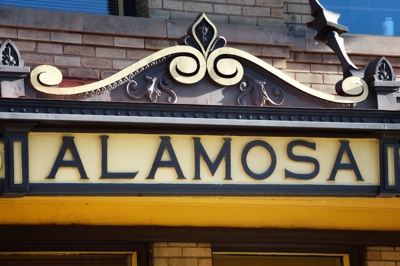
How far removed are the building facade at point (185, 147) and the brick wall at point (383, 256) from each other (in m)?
0.01

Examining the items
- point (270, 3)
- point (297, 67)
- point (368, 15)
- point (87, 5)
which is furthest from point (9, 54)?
point (368, 15)

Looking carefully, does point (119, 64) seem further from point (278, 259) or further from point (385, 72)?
point (385, 72)

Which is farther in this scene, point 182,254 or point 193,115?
point 182,254

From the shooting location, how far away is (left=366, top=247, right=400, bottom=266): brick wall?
8.23m

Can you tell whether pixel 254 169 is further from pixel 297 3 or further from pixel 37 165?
pixel 297 3

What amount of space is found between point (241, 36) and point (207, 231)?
190cm

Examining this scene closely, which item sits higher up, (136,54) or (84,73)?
(136,54)

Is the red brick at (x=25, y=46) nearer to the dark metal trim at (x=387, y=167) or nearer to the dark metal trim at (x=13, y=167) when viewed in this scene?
the dark metal trim at (x=13, y=167)

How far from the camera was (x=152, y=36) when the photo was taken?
8.34 meters

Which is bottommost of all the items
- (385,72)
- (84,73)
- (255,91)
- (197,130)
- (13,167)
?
(13,167)

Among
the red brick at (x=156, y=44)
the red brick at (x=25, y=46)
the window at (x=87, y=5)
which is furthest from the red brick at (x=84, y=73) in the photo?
the window at (x=87, y=5)

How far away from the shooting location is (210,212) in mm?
7730

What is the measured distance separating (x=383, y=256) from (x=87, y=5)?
3508 millimetres

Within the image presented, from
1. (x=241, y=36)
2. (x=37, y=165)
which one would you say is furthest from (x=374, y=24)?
(x=37, y=165)
